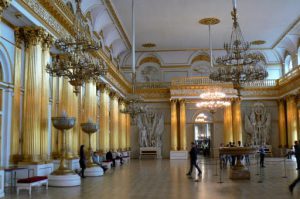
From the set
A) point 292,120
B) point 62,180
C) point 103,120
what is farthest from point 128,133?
point 62,180

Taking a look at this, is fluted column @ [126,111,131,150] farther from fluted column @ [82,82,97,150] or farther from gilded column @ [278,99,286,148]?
gilded column @ [278,99,286,148]

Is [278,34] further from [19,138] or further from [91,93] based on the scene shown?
[19,138]

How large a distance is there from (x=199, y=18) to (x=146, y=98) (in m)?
9.64

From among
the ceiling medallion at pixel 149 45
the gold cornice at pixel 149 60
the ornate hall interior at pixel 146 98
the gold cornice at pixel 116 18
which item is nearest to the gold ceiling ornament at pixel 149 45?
the ceiling medallion at pixel 149 45

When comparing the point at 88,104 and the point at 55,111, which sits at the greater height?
the point at 88,104

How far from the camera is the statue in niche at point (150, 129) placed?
28562mm

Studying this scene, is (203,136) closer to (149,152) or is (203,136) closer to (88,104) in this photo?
(149,152)

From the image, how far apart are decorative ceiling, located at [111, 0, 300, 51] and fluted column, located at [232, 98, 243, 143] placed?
4.65 metres

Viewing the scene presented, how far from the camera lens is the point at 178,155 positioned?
27.0 meters

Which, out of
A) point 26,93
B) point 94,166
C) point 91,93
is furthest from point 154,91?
point 26,93

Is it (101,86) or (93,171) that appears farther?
(101,86)

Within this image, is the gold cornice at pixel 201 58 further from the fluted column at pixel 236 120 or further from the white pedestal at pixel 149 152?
the white pedestal at pixel 149 152

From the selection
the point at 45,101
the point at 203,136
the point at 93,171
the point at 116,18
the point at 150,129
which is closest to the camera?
the point at 45,101

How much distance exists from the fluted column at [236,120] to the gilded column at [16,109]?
19.0 m
